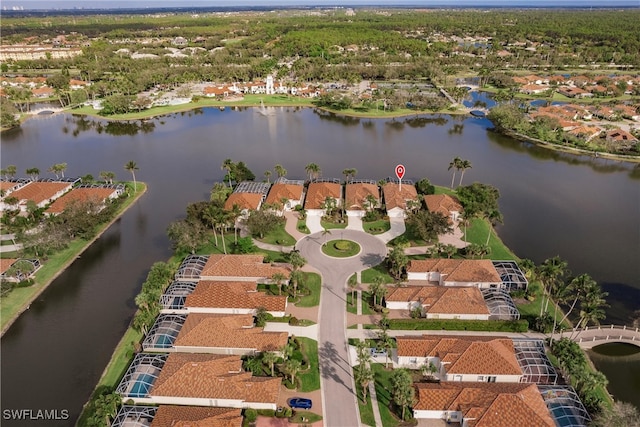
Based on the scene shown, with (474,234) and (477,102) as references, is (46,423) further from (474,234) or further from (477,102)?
(477,102)

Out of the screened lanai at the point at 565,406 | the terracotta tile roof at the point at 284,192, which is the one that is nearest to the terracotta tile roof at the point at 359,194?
the terracotta tile roof at the point at 284,192

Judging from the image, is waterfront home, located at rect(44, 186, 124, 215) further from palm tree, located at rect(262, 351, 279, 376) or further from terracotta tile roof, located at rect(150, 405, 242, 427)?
palm tree, located at rect(262, 351, 279, 376)

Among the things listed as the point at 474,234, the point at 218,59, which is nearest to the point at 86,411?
the point at 474,234

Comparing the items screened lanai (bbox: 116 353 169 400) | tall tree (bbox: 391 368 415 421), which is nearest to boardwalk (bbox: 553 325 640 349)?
tall tree (bbox: 391 368 415 421)

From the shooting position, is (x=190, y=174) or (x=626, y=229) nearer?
(x=626, y=229)

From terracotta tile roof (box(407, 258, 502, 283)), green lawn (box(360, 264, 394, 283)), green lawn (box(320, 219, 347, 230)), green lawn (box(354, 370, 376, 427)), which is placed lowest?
green lawn (box(320, 219, 347, 230))
